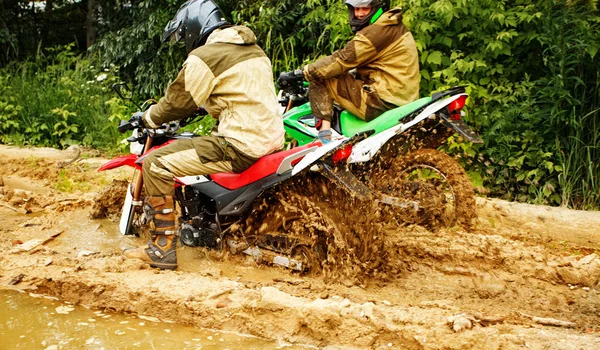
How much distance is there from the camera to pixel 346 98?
6090mm

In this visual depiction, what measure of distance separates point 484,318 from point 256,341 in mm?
1335

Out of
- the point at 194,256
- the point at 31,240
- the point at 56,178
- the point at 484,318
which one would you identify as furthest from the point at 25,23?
the point at 484,318

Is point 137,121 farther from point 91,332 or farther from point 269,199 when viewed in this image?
point 91,332

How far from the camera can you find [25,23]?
41.8 ft

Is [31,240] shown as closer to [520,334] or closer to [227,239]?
[227,239]

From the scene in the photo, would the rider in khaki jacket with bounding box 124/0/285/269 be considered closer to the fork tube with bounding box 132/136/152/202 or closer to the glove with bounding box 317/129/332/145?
the fork tube with bounding box 132/136/152/202

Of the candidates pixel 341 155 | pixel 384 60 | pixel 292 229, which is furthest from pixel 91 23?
pixel 341 155

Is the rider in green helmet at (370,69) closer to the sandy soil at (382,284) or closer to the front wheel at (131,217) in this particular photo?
the sandy soil at (382,284)

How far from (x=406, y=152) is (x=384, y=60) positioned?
938 millimetres

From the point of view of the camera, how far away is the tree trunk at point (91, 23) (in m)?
11.8

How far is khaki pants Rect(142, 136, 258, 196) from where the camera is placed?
A: 496 cm

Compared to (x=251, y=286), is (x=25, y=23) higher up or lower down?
higher up

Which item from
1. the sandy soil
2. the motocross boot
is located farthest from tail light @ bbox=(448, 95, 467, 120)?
the motocross boot

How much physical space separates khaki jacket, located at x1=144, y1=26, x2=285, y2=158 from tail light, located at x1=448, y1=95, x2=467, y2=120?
1.37 m
